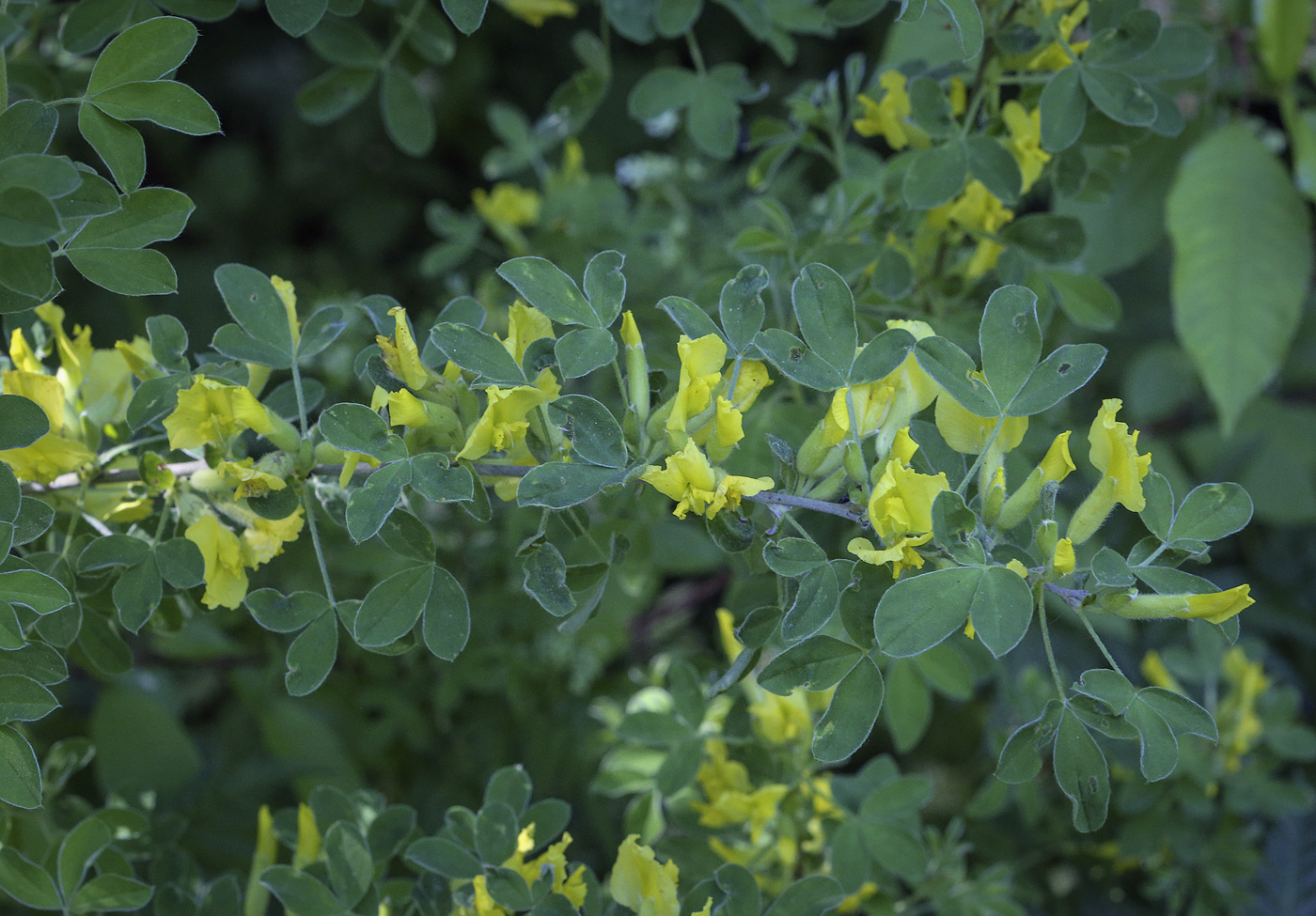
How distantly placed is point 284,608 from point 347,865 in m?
0.17

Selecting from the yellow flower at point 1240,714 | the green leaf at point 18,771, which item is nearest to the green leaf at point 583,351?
the green leaf at point 18,771

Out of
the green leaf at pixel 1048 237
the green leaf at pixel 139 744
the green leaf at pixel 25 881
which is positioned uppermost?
the green leaf at pixel 1048 237

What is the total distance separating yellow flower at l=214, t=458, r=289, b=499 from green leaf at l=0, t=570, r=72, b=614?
0.10 meters

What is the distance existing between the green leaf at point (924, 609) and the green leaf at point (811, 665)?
0.26 ft

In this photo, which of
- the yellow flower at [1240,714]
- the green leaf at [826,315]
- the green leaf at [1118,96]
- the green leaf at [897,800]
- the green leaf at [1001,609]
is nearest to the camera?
the green leaf at [1001,609]

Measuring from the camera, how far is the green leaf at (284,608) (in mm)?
623

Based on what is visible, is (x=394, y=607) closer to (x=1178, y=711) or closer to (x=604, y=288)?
(x=604, y=288)

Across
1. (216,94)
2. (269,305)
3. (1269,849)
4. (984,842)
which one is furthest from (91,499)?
(216,94)

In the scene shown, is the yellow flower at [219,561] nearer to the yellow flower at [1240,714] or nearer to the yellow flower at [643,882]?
the yellow flower at [643,882]

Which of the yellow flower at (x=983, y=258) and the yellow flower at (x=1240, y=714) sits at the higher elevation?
the yellow flower at (x=983, y=258)

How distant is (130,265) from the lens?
61 cm

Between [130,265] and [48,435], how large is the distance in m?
0.11

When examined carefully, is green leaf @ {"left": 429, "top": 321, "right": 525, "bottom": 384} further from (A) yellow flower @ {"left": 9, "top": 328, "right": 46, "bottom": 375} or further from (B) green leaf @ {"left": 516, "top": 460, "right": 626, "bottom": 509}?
(A) yellow flower @ {"left": 9, "top": 328, "right": 46, "bottom": 375}

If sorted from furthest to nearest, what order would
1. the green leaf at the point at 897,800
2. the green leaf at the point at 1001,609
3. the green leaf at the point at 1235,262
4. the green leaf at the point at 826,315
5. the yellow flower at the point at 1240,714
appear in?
the green leaf at the point at 1235,262
the yellow flower at the point at 1240,714
the green leaf at the point at 897,800
the green leaf at the point at 826,315
the green leaf at the point at 1001,609
